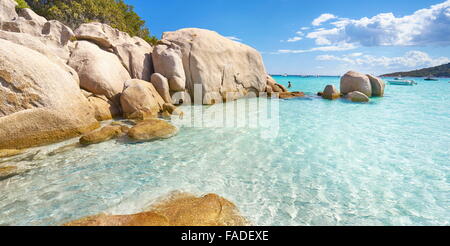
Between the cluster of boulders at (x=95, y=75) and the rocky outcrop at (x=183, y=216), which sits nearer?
the rocky outcrop at (x=183, y=216)

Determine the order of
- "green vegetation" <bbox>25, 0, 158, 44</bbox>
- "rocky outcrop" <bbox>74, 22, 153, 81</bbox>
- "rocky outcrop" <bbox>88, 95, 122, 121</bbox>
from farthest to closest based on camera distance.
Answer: "green vegetation" <bbox>25, 0, 158, 44</bbox>, "rocky outcrop" <bbox>74, 22, 153, 81</bbox>, "rocky outcrop" <bbox>88, 95, 122, 121</bbox>

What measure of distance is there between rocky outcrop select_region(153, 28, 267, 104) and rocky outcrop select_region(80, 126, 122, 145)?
578cm

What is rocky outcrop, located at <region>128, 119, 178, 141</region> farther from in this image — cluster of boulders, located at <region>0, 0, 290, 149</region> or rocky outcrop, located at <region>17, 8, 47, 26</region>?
rocky outcrop, located at <region>17, 8, 47, 26</region>

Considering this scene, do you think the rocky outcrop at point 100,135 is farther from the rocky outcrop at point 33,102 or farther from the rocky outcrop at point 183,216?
the rocky outcrop at point 183,216

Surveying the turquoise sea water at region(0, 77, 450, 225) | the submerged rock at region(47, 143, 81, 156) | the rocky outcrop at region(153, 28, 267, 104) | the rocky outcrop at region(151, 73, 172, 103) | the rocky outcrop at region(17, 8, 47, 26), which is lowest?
the turquoise sea water at region(0, 77, 450, 225)

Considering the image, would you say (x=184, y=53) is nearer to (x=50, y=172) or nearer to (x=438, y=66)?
(x=50, y=172)

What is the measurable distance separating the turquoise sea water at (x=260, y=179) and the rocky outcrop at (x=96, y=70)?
388 centimetres

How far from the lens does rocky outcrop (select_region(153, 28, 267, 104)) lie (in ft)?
41.2

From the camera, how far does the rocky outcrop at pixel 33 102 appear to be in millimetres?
5422

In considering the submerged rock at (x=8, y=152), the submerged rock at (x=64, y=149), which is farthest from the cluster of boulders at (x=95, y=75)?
the submerged rock at (x=64, y=149)

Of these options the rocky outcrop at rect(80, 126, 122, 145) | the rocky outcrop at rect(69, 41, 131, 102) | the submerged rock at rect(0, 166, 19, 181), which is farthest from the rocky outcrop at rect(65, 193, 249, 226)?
the rocky outcrop at rect(69, 41, 131, 102)
